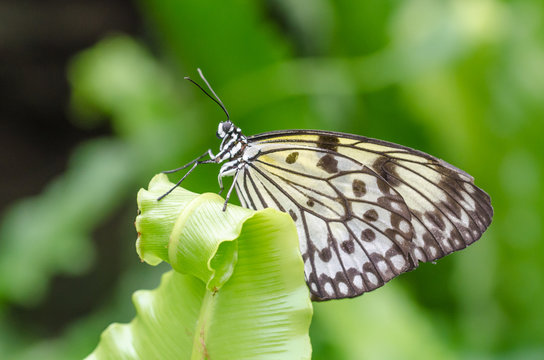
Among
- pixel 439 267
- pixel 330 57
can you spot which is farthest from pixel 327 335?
pixel 330 57

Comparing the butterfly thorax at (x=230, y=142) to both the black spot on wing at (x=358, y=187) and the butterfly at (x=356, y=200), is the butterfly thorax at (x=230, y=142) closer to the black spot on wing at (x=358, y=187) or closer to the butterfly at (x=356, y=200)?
the butterfly at (x=356, y=200)

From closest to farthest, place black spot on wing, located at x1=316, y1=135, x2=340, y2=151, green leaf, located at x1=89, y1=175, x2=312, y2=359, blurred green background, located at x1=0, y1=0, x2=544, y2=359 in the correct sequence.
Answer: green leaf, located at x1=89, y1=175, x2=312, y2=359 < black spot on wing, located at x1=316, y1=135, x2=340, y2=151 < blurred green background, located at x1=0, y1=0, x2=544, y2=359

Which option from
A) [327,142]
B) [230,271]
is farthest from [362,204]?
[230,271]

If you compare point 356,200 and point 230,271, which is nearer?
point 230,271

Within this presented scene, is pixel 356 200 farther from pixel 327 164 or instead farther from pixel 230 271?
pixel 230 271

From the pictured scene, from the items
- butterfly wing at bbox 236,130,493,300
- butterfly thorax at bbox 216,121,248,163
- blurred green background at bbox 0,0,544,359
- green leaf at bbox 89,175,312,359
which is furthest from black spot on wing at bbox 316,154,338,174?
blurred green background at bbox 0,0,544,359

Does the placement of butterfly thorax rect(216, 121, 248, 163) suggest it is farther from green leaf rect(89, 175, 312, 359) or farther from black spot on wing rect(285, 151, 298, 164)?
green leaf rect(89, 175, 312, 359)

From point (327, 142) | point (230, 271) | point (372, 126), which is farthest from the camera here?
point (372, 126)

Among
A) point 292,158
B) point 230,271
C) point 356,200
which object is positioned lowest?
point 230,271

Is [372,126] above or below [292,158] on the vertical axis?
above
